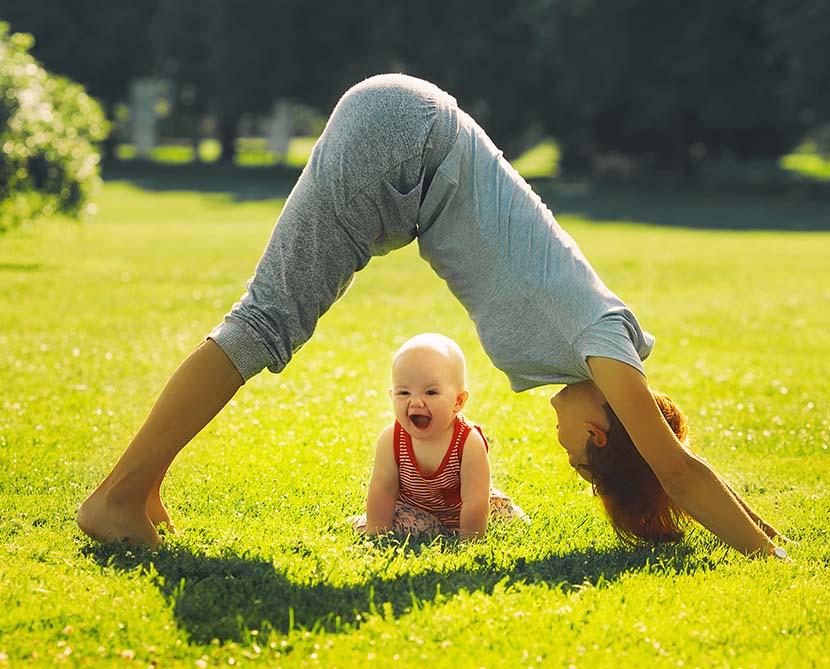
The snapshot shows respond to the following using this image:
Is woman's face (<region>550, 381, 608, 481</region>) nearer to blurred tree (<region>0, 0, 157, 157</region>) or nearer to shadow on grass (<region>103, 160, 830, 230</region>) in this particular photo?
shadow on grass (<region>103, 160, 830, 230</region>)

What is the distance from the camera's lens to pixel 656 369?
372 inches

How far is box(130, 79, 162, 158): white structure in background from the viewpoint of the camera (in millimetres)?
76500

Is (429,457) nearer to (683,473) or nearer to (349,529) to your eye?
(349,529)

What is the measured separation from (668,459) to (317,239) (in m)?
1.44

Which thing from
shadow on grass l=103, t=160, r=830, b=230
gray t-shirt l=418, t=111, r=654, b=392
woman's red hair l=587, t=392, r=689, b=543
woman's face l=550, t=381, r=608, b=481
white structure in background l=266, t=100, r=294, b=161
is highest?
gray t-shirt l=418, t=111, r=654, b=392

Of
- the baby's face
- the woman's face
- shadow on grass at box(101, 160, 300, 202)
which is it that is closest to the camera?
the woman's face

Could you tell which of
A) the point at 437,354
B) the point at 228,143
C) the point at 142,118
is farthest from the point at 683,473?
the point at 142,118

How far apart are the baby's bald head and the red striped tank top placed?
244 millimetres

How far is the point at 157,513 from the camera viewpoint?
4664 mm

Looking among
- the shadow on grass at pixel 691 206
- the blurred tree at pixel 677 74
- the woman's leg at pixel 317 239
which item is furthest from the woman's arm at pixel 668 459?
the blurred tree at pixel 677 74

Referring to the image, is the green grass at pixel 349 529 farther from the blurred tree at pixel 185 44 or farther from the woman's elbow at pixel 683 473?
the blurred tree at pixel 185 44

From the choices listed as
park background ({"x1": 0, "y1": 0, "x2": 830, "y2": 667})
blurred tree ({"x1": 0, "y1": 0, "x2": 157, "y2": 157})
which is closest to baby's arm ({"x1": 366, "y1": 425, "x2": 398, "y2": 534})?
park background ({"x1": 0, "y1": 0, "x2": 830, "y2": 667})

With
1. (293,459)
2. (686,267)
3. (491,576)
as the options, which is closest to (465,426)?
(491,576)

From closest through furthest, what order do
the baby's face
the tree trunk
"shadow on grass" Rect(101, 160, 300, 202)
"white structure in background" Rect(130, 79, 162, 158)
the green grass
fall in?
the green grass, the baby's face, "shadow on grass" Rect(101, 160, 300, 202), the tree trunk, "white structure in background" Rect(130, 79, 162, 158)
